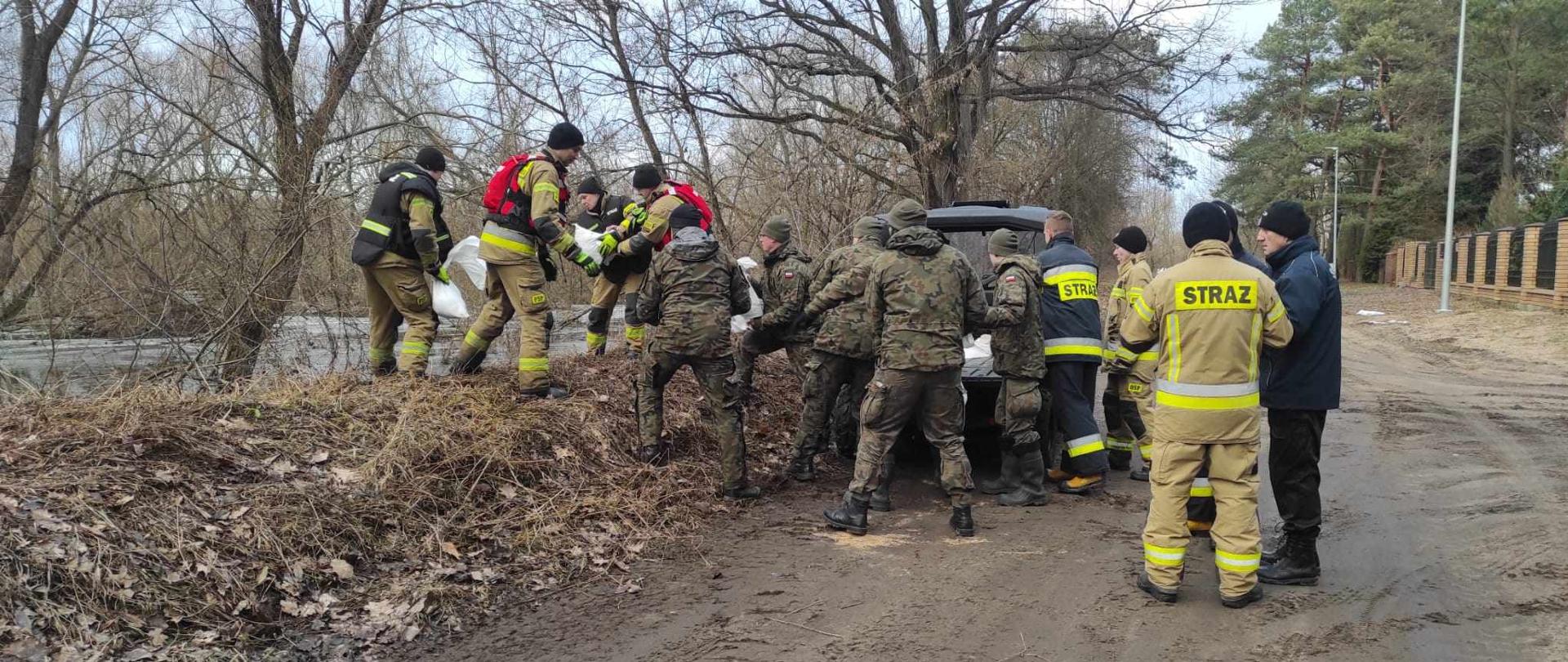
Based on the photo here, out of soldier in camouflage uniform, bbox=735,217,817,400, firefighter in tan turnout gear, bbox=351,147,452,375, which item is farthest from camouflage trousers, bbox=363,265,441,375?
soldier in camouflage uniform, bbox=735,217,817,400

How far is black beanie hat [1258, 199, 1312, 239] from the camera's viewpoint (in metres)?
4.63

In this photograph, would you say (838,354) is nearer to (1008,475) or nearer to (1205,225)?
(1008,475)

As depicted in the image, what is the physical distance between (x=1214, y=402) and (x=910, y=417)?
6.01ft

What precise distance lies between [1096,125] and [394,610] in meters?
33.3

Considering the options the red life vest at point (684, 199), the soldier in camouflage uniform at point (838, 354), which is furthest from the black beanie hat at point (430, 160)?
the soldier in camouflage uniform at point (838, 354)

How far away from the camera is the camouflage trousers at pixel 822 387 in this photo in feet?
21.0

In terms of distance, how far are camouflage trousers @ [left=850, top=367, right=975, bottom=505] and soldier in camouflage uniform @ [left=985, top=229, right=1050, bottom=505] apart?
74 centimetres

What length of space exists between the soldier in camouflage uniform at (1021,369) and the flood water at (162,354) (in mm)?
4676

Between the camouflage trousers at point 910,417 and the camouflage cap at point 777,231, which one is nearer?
the camouflage trousers at point 910,417

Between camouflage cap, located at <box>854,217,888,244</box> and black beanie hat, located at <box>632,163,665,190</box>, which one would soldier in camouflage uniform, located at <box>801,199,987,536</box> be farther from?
black beanie hat, located at <box>632,163,665,190</box>

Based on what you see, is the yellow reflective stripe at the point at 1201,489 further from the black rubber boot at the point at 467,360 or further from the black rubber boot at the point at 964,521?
the black rubber boot at the point at 467,360

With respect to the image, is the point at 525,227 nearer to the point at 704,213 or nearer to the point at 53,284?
the point at 704,213

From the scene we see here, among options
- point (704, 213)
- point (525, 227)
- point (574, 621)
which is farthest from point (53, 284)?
point (574, 621)

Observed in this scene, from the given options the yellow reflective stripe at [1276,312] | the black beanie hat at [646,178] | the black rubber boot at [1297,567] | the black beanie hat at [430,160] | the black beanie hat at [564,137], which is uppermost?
the black beanie hat at [564,137]
